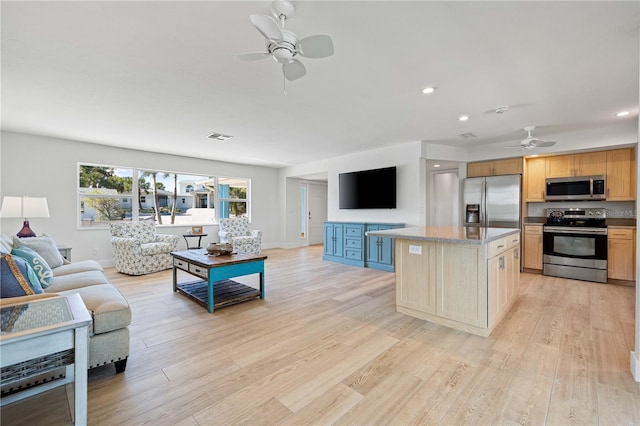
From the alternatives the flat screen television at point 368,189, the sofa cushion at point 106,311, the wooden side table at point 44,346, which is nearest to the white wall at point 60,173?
the flat screen television at point 368,189

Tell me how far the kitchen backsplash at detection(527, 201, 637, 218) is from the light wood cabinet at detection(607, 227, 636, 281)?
578 mm

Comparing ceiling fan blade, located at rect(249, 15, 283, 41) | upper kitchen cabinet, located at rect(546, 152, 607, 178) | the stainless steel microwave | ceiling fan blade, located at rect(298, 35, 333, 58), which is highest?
ceiling fan blade, located at rect(249, 15, 283, 41)

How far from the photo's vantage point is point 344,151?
613cm

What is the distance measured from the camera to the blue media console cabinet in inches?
207

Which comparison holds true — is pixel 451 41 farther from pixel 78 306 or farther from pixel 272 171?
pixel 272 171

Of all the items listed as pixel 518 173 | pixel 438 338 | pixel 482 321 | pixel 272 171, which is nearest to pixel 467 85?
pixel 482 321

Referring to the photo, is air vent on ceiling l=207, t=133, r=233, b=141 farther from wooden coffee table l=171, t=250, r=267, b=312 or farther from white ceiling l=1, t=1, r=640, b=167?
wooden coffee table l=171, t=250, r=267, b=312

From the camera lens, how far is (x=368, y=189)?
5984mm

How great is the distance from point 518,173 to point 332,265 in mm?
3945

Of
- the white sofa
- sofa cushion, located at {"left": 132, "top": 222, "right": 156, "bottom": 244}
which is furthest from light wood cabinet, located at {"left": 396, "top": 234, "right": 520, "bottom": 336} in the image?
sofa cushion, located at {"left": 132, "top": 222, "right": 156, "bottom": 244}

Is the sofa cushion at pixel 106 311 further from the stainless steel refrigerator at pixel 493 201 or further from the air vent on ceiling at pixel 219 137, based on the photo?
the stainless steel refrigerator at pixel 493 201

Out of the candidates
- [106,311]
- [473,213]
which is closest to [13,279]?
[106,311]

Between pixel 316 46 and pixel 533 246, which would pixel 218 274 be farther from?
pixel 533 246

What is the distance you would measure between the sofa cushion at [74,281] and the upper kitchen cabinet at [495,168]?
6348 millimetres
